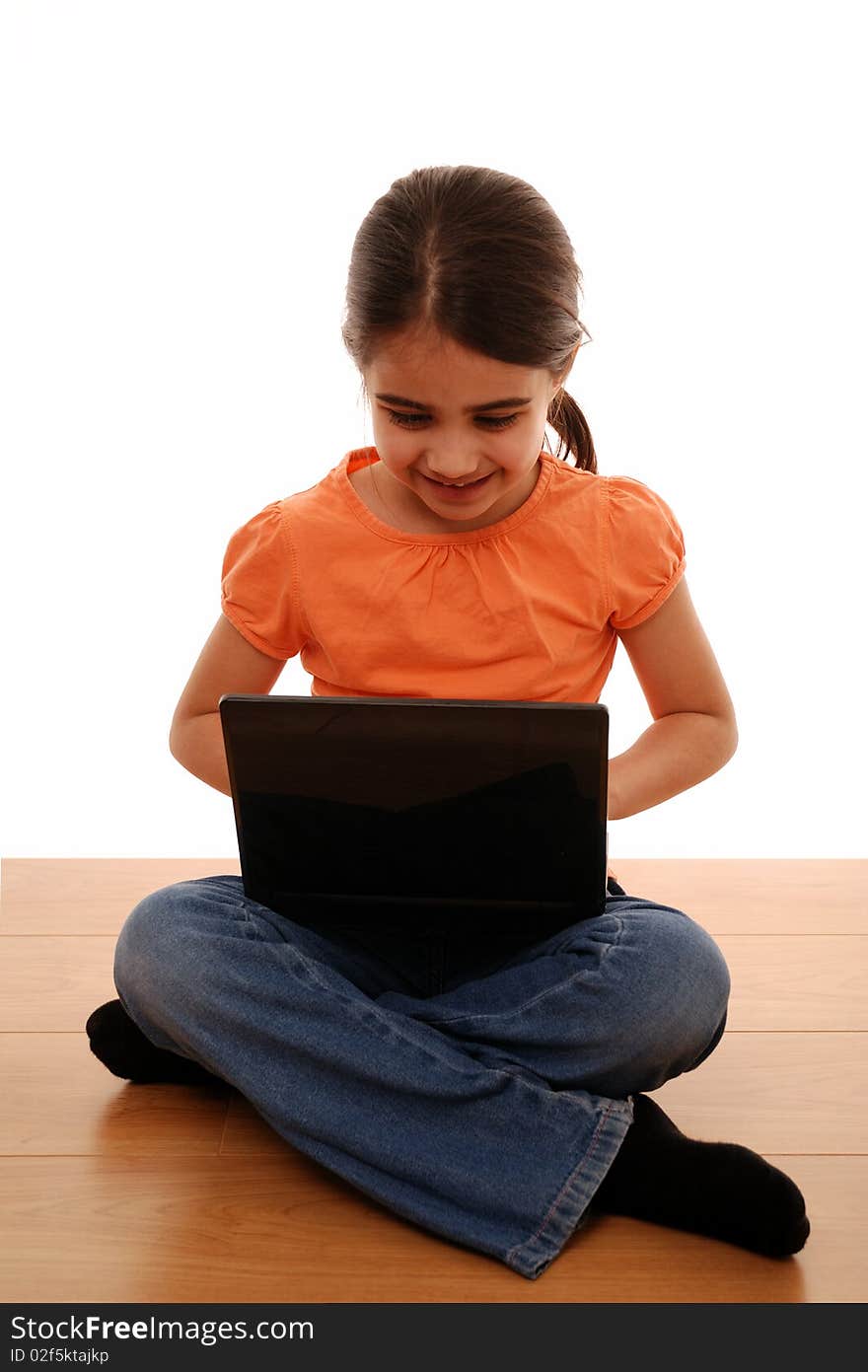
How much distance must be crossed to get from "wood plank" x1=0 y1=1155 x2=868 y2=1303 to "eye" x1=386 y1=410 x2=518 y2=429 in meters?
0.59

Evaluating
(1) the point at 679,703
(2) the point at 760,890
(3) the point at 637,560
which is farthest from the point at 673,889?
(3) the point at 637,560

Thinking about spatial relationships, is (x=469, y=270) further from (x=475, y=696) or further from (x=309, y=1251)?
(x=309, y=1251)

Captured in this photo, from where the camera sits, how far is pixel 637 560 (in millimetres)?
1367

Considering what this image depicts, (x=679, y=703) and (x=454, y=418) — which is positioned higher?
(x=454, y=418)

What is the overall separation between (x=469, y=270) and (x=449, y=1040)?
589 millimetres

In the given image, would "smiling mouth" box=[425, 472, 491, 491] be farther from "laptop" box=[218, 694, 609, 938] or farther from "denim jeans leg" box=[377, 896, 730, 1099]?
"denim jeans leg" box=[377, 896, 730, 1099]

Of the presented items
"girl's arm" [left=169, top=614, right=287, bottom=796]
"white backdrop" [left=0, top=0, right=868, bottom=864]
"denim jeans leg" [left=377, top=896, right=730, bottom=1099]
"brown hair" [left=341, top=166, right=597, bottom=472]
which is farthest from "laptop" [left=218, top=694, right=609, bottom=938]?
"white backdrop" [left=0, top=0, right=868, bottom=864]

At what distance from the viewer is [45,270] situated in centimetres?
228

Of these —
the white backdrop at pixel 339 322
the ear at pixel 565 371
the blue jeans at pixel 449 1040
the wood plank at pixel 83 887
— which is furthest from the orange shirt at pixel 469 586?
the white backdrop at pixel 339 322

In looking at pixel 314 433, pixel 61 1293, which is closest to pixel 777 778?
pixel 314 433

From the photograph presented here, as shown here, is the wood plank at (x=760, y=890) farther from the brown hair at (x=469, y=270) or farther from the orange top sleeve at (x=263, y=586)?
the brown hair at (x=469, y=270)

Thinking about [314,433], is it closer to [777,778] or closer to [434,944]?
[777,778]

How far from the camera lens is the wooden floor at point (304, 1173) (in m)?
1.08

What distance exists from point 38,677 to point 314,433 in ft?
1.82
